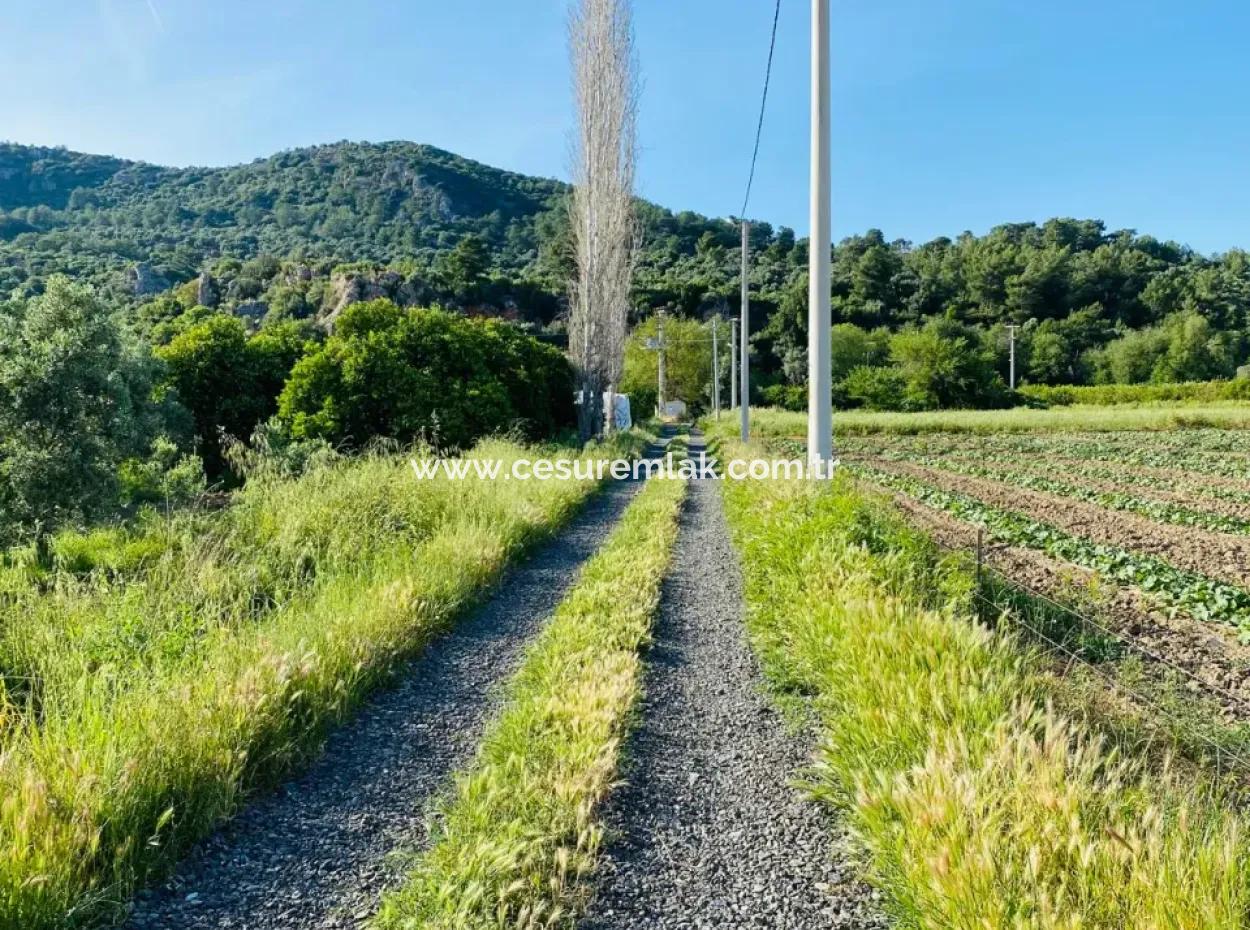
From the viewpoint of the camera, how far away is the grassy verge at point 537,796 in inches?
86.7

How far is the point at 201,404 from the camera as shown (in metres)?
15.0

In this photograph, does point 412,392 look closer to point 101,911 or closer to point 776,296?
point 101,911

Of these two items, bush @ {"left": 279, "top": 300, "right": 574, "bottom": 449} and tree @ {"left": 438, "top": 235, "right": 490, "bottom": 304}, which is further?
tree @ {"left": 438, "top": 235, "right": 490, "bottom": 304}

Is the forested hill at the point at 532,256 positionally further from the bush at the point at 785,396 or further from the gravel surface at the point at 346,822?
the gravel surface at the point at 346,822

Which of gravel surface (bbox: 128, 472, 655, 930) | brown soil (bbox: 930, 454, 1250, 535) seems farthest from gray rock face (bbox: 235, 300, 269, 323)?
gravel surface (bbox: 128, 472, 655, 930)

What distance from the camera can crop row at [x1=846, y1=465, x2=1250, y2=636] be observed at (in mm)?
5849

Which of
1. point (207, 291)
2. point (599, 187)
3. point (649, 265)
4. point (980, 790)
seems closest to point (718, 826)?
point (980, 790)

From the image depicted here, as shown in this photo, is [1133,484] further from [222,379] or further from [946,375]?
[946,375]

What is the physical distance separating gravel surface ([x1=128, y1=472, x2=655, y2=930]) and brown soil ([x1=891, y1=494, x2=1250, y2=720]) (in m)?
4.06

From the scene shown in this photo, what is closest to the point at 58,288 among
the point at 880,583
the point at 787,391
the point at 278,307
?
the point at 880,583

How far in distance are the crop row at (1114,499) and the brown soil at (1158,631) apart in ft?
13.0

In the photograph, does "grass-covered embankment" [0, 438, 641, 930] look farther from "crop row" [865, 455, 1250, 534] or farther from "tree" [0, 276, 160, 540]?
"crop row" [865, 455, 1250, 534]

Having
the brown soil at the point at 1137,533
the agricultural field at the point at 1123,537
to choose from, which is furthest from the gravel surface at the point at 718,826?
the brown soil at the point at 1137,533

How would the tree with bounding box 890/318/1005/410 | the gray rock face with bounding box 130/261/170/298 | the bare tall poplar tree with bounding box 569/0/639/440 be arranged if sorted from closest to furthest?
the bare tall poplar tree with bounding box 569/0/639/440 < the gray rock face with bounding box 130/261/170/298 < the tree with bounding box 890/318/1005/410
